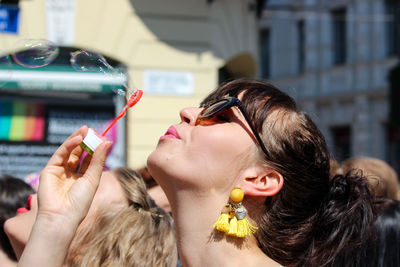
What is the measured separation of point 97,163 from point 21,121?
4665 millimetres

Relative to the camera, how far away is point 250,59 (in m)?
7.76

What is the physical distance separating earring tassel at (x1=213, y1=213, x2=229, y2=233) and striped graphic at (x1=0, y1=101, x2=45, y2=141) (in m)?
4.82

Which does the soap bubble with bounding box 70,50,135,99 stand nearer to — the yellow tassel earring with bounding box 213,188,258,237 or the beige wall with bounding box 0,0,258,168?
the yellow tassel earring with bounding box 213,188,258,237

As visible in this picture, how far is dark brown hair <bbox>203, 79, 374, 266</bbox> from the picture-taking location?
170 centimetres

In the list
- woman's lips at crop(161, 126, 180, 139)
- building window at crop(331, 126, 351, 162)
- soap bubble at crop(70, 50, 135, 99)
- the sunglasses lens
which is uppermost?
soap bubble at crop(70, 50, 135, 99)

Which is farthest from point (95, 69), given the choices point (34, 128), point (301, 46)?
point (301, 46)

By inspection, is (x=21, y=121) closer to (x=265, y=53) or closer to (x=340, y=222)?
(x=340, y=222)

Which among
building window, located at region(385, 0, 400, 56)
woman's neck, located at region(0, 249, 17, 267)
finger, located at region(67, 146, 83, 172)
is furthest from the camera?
building window, located at region(385, 0, 400, 56)

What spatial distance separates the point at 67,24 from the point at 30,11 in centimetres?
43

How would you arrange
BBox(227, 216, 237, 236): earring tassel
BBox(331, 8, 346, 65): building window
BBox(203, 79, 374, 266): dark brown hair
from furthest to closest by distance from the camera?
BBox(331, 8, 346, 65): building window < BBox(203, 79, 374, 266): dark brown hair < BBox(227, 216, 237, 236): earring tassel

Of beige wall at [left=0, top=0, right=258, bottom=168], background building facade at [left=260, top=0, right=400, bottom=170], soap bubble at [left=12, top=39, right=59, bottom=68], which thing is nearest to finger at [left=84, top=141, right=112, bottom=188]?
soap bubble at [left=12, top=39, right=59, bottom=68]

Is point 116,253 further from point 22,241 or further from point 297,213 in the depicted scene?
point 297,213

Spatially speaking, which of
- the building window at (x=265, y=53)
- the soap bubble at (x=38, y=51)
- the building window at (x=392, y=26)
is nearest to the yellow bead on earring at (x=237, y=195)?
the soap bubble at (x=38, y=51)

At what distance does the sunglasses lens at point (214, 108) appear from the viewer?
1659 millimetres
